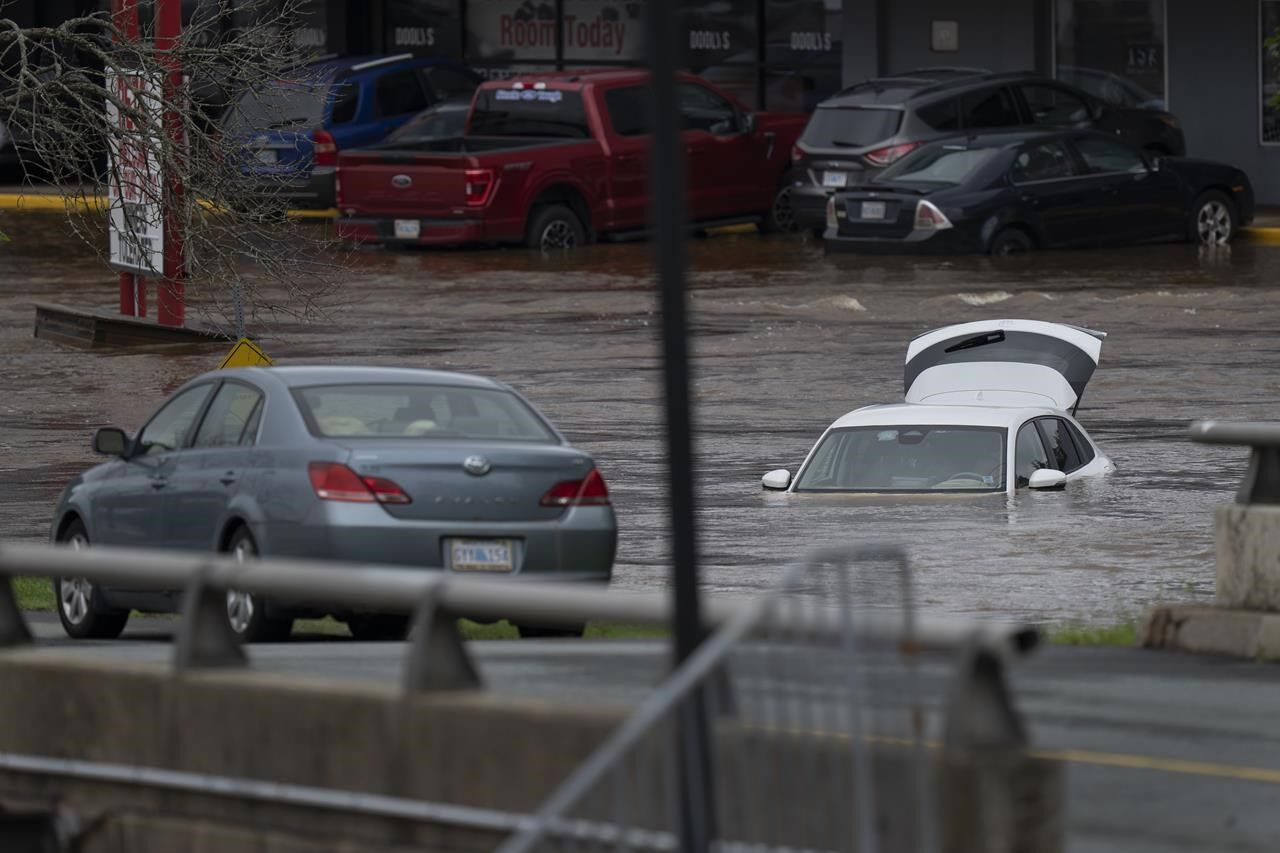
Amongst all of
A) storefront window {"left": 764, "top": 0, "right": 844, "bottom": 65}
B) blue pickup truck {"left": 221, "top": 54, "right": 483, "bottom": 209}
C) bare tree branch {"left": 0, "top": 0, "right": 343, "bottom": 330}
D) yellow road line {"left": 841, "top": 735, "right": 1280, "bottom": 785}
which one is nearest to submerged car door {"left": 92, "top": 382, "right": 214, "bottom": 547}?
bare tree branch {"left": 0, "top": 0, "right": 343, "bottom": 330}

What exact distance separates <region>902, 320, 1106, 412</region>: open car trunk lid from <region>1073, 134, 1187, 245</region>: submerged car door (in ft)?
45.1

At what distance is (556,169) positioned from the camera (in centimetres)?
3356

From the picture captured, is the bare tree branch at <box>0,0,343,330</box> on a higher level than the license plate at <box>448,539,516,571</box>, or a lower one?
higher

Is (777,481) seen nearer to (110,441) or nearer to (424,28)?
(110,441)

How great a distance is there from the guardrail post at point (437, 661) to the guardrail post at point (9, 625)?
1922mm

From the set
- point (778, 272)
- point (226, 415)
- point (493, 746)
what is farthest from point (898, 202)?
point (493, 746)

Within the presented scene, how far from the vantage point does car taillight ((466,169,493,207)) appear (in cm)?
3262

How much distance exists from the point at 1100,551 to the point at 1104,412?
645 cm

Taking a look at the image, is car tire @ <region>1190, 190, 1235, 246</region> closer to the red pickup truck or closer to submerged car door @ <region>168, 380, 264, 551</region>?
the red pickup truck

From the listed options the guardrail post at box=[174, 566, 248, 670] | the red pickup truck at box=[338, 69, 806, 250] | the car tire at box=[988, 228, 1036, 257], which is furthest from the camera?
the red pickup truck at box=[338, 69, 806, 250]

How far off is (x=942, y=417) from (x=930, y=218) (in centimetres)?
1410

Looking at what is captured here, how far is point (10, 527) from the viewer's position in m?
16.8

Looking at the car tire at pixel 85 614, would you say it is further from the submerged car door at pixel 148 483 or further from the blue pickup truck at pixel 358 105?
the blue pickup truck at pixel 358 105

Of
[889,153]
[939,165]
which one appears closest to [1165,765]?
→ [939,165]
